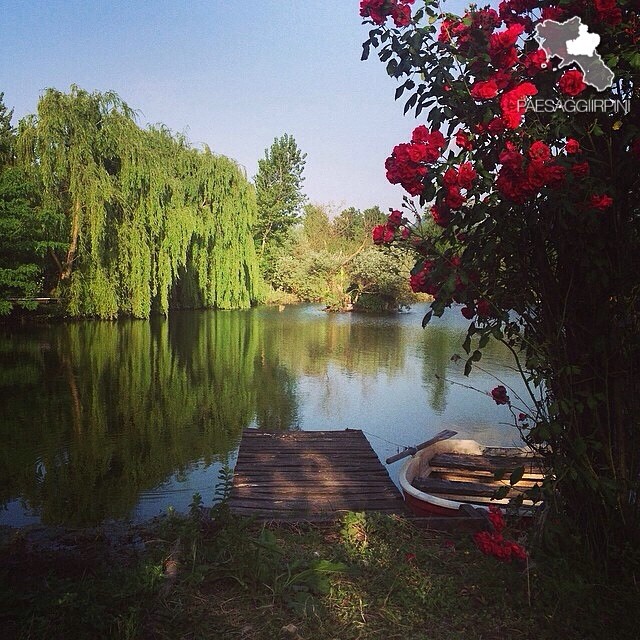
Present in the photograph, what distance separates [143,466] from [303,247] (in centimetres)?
2935

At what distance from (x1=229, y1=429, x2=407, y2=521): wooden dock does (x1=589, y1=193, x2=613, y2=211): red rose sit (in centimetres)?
230

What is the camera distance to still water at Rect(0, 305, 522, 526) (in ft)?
16.3

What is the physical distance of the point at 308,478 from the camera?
15.4ft

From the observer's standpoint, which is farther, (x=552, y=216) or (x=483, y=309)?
(x=483, y=309)

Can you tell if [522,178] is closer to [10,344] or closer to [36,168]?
[10,344]

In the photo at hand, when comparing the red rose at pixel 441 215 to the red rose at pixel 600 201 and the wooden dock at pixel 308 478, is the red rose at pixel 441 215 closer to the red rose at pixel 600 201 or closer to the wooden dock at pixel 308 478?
the red rose at pixel 600 201

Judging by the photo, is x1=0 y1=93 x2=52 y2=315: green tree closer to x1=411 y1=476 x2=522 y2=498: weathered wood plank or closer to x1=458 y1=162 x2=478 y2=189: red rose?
x1=411 y1=476 x2=522 y2=498: weathered wood plank

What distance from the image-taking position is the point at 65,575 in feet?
8.24

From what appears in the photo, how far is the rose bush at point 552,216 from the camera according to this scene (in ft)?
6.72

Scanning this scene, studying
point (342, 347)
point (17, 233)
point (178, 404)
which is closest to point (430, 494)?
point (178, 404)

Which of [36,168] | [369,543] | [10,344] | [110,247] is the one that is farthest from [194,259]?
[369,543]

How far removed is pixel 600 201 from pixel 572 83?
0.40 m

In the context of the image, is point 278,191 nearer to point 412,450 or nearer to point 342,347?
point 342,347

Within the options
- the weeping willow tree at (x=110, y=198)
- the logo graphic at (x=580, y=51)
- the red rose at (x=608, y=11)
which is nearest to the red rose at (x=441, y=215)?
the logo graphic at (x=580, y=51)
